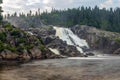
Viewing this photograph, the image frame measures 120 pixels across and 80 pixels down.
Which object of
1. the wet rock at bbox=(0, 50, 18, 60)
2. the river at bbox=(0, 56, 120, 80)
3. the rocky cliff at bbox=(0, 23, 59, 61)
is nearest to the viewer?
the river at bbox=(0, 56, 120, 80)

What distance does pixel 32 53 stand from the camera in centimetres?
13638

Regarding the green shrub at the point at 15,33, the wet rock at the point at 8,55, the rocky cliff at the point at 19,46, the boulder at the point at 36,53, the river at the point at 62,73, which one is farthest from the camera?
the green shrub at the point at 15,33

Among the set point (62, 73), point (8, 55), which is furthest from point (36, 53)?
point (62, 73)

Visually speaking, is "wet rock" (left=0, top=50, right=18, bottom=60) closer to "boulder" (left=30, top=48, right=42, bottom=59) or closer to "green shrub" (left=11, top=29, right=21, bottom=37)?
"boulder" (left=30, top=48, right=42, bottom=59)

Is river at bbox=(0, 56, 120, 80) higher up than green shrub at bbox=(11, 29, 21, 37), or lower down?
higher up

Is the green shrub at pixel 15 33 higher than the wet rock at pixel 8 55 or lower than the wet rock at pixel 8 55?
higher

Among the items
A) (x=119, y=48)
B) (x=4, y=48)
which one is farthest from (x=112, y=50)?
(x=4, y=48)

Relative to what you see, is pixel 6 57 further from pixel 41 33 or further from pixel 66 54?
pixel 41 33

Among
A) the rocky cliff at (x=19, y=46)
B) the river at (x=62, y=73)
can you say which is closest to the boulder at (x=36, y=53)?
the rocky cliff at (x=19, y=46)

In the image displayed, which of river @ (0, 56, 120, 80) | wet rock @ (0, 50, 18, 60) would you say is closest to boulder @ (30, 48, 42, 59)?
wet rock @ (0, 50, 18, 60)

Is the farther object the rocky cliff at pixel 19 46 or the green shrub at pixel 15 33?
the green shrub at pixel 15 33

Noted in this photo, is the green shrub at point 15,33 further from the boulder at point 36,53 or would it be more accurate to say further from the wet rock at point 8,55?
the wet rock at point 8,55

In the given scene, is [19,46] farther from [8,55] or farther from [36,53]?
[8,55]


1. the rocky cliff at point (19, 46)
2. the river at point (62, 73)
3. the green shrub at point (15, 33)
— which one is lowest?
the rocky cliff at point (19, 46)
